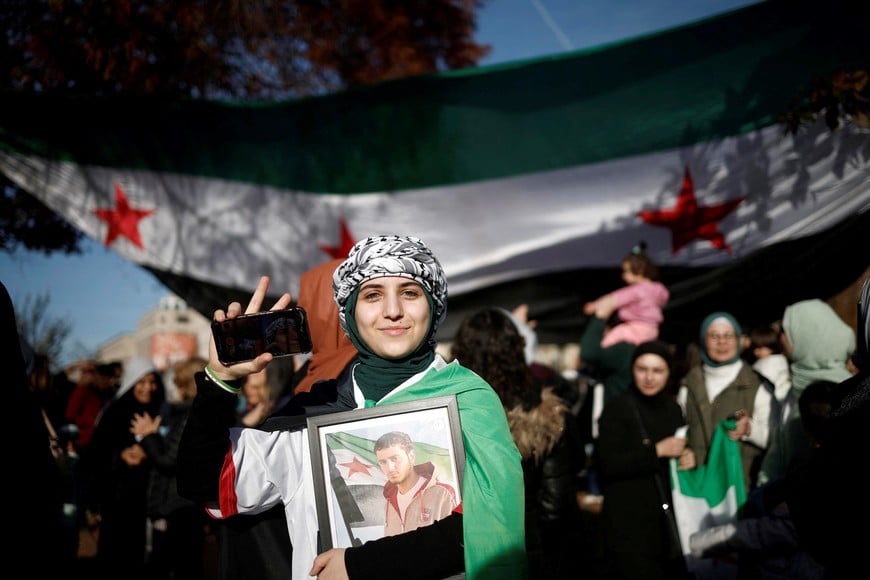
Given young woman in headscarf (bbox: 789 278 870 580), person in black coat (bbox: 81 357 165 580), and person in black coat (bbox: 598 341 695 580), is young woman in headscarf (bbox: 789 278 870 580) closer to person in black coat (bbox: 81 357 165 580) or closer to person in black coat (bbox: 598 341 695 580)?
person in black coat (bbox: 598 341 695 580)

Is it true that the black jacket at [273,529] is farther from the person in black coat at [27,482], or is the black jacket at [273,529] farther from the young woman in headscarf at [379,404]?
the person in black coat at [27,482]

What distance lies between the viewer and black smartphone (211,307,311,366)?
1.62 meters

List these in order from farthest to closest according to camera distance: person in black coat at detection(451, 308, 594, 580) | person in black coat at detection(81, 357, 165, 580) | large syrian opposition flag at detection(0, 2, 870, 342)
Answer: large syrian opposition flag at detection(0, 2, 870, 342) < person in black coat at detection(81, 357, 165, 580) < person in black coat at detection(451, 308, 594, 580)

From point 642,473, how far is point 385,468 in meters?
Result: 2.63

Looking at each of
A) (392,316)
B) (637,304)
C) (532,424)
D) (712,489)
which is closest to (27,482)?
(392,316)

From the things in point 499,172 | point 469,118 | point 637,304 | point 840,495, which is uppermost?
point 469,118

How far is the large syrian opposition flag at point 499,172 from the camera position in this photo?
5730mm

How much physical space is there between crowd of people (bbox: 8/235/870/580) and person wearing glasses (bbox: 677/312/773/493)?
14 millimetres

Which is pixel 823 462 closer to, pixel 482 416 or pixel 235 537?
pixel 482 416

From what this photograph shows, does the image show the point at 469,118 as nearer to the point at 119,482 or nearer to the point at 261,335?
the point at 119,482

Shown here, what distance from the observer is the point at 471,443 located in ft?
5.56

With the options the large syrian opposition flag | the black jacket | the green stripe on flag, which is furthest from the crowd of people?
the green stripe on flag

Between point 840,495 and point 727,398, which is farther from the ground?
point 727,398

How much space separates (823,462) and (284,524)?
137cm
